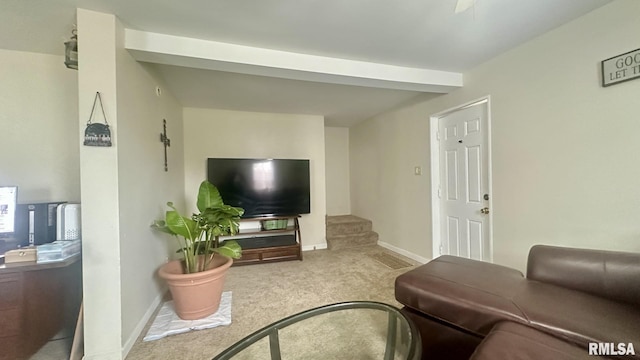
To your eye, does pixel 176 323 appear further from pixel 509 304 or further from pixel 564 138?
pixel 564 138

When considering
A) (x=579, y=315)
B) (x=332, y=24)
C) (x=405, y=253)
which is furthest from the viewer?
(x=405, y=253)

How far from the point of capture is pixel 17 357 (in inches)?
59.2

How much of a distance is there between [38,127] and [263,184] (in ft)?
7.49

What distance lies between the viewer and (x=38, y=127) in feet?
6.61

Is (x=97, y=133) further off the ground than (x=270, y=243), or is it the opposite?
(x=97, y=133)

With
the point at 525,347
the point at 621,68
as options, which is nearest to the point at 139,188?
the point at 525,347

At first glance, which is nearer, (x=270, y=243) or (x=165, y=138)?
(x=165, y=138)

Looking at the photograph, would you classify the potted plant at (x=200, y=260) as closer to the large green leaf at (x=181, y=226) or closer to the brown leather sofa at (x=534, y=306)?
the large green leaf at (x=181, y=226)

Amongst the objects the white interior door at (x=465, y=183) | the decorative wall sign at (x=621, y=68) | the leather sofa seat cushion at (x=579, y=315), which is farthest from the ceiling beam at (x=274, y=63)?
the leather sofa seat cushion at (x=579, y=315)

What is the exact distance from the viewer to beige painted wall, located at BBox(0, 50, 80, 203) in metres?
1.97

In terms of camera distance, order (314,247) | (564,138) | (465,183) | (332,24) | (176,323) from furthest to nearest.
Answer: (314,247)
(465,183)
(176,323)
(564,138)
(332,24)

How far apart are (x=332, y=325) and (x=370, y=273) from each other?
1.24m

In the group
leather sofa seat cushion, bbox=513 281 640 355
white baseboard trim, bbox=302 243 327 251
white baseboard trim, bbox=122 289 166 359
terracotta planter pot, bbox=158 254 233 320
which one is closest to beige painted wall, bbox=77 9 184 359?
white baseboard trim, bbox=122 289 166 359

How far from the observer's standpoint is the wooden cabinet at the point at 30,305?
149cm
